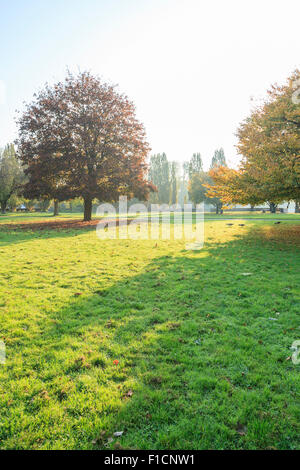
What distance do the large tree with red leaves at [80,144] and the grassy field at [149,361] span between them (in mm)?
15701

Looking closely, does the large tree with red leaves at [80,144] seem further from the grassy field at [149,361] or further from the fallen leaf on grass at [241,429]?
the fallen leaf on grass at [241,429]

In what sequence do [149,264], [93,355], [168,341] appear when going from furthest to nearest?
[149,264] → [168,341] → [93,355]

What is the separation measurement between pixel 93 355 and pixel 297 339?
12.0 ft

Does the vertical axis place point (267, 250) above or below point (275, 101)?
below

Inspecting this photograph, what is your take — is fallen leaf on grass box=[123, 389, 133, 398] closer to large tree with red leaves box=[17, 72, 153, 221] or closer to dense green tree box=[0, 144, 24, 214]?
large tree with red leaves box=[17, 72, 153, 221]

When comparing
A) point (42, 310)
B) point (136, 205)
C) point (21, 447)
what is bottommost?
point (21, 447)

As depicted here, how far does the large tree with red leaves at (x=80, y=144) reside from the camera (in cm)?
2194

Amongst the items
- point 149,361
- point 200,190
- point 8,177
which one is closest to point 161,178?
point 200,190

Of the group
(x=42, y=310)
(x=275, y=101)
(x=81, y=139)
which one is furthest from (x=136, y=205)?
(x=42, y=310)

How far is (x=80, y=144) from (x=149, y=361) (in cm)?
2230

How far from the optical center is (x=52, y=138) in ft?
71.5

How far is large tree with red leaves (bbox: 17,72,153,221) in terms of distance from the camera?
21.9 m

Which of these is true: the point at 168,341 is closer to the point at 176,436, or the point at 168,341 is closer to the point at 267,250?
the point at 176,436

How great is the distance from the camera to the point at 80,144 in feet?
74.1
